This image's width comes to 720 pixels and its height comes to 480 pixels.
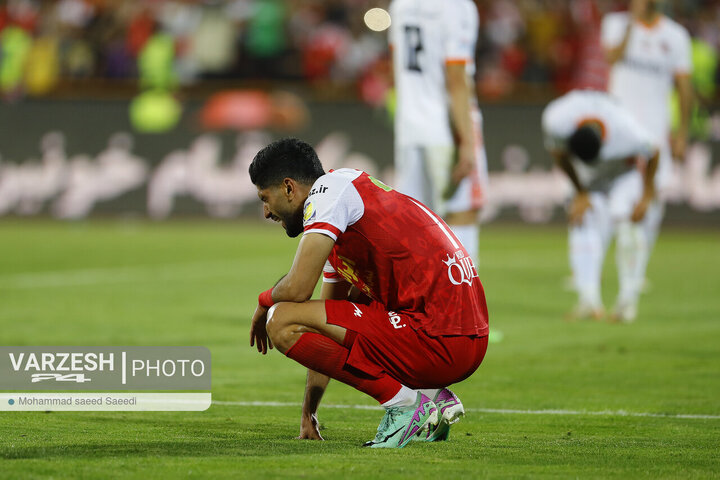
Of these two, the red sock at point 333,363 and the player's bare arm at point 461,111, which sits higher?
the player's bare arm at point 461,111

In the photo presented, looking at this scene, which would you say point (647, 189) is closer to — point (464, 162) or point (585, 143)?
point (585, 143)

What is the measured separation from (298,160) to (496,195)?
615 inches

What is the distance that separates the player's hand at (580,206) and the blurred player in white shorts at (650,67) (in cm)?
95

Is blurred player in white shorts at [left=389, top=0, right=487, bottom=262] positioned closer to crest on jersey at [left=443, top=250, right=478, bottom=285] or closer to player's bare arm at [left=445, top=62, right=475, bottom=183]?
player's bare arm at [left=445, top=62, right=475, bottom=183]

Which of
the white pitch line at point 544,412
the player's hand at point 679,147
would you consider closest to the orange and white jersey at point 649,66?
the player's hand at point 679,147

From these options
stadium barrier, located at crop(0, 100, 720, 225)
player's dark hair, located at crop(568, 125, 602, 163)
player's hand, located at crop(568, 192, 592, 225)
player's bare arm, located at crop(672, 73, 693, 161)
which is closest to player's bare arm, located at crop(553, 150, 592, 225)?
player's hand, located at crop(568, 192, 592, 225)

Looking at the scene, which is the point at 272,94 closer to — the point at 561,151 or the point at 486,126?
the point at 486,126

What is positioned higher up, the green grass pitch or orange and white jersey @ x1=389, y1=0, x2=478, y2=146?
orange and white jersey @ x1=389, y1=0, x2=478, y2=146

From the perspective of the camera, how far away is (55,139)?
21.7 metres

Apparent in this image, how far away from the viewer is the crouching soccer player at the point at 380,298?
5168 millimetres

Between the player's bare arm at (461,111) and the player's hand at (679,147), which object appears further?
the player's hand at (679,147)

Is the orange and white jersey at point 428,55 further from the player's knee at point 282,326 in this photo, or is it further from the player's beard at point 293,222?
the player's knee at point 282,326

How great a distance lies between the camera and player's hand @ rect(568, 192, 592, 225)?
10625mm

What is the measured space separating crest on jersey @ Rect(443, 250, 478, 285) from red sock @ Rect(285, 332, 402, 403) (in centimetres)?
50
